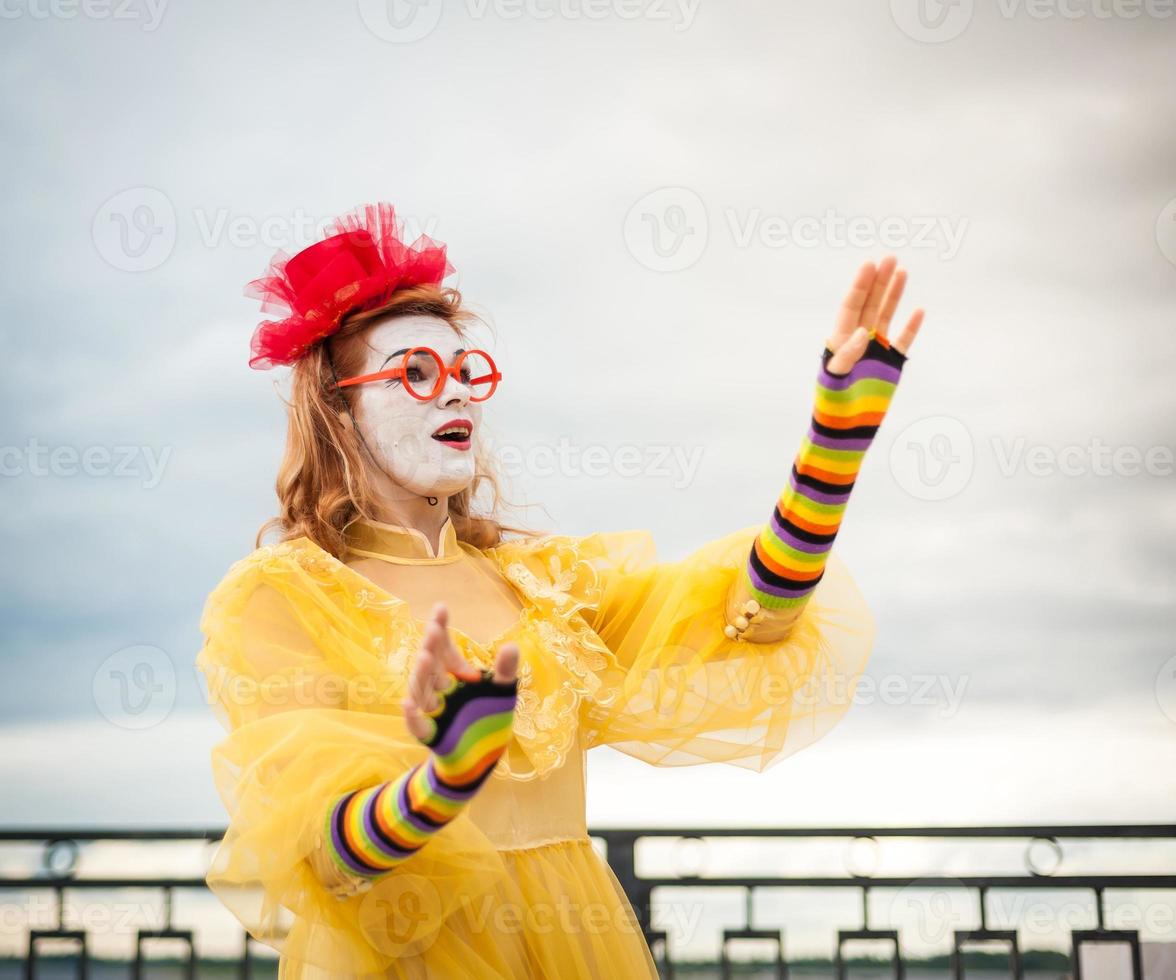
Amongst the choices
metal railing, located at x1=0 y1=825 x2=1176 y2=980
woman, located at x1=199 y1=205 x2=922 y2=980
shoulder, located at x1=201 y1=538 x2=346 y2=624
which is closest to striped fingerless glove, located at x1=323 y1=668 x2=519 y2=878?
woman, located at x1=199 y1=205 x2=922 y2=980

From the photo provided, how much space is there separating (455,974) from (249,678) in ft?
1.34

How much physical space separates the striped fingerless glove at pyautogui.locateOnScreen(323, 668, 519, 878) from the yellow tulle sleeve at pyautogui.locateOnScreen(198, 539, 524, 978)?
72 millimetres

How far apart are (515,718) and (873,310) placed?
2.16ft

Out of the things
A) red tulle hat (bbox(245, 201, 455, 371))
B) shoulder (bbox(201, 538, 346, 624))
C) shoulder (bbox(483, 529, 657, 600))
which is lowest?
shoulder (bbox(201, 538, 346, 624))

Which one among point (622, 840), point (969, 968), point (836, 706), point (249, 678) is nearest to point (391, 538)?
point (249, 678)

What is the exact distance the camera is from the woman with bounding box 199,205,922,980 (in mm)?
1286

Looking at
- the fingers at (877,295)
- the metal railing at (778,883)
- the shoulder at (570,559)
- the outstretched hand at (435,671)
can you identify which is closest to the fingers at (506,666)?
the outstretched hand at (435,671)

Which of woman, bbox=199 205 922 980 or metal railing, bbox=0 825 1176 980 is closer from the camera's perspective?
woman, bbox=199 205 922 980

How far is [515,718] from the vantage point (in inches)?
58.6

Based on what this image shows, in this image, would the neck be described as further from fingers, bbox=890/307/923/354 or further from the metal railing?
the metal railing

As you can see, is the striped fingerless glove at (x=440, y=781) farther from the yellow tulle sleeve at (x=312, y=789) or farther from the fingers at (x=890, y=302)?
the fingers at (x=890, y=302)

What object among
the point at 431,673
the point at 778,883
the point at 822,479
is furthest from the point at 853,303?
the point at 778,883

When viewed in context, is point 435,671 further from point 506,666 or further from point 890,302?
point 890,302

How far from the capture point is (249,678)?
1.38 meters
